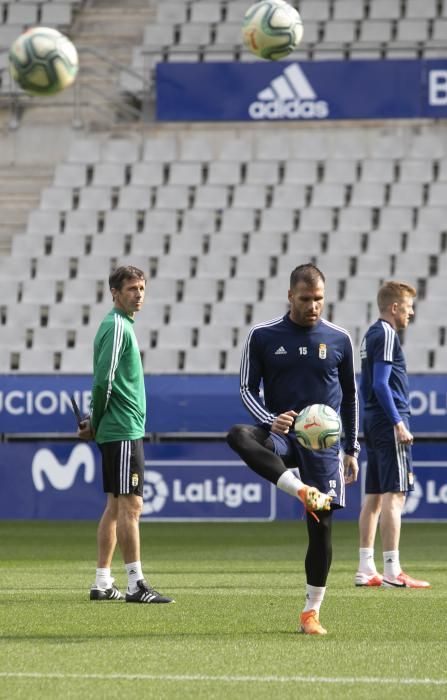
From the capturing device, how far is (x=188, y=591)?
8.99m

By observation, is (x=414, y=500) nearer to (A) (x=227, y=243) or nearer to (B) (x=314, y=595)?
(A) (x=227, y=243)

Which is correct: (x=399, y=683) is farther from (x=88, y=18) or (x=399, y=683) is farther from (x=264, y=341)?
(x=88, y=18)

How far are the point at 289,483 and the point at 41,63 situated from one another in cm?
1196

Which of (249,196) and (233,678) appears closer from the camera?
(233,678)

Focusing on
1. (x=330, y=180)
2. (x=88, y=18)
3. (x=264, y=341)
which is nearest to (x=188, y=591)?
(x=264, y=341)

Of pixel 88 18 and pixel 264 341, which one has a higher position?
pixel 88 18

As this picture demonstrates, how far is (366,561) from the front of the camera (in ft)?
31.2

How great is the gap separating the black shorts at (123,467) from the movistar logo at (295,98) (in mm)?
16336

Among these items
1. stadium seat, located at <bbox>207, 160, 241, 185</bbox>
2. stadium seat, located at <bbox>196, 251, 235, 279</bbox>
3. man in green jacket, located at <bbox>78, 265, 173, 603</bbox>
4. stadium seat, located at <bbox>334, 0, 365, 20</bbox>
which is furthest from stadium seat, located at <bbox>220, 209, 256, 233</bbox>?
man in green jacket, located at <bbox>78, 265, 173, 603</bbox>

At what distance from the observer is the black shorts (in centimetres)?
813

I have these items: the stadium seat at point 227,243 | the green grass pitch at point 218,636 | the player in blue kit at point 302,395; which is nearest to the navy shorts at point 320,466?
the player in blue kit at point 302,395

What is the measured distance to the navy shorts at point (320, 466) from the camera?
6688 mm

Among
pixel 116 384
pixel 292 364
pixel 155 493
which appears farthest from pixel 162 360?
pixel 292 364

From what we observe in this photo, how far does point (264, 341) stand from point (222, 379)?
11.5 meters
